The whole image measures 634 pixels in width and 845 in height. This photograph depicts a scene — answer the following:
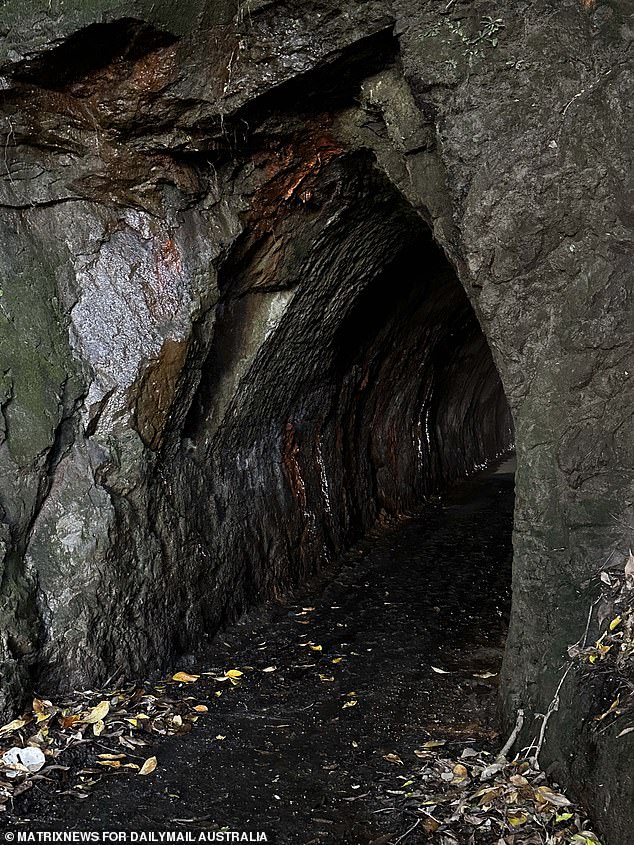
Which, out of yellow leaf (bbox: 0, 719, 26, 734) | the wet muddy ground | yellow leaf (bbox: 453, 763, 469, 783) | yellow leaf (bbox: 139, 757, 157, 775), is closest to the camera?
the wet muddy ground

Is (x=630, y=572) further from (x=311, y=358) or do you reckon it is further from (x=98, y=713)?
(x=311, y=358)

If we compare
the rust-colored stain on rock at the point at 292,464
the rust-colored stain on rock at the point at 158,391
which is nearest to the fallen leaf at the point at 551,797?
the rust-colored stain on rock at the point at 158,391

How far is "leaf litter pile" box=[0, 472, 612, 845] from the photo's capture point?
346 centimetres

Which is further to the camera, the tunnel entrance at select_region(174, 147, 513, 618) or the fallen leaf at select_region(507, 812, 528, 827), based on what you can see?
the tunnel entrance at select_region(174, 147, 513, 618)

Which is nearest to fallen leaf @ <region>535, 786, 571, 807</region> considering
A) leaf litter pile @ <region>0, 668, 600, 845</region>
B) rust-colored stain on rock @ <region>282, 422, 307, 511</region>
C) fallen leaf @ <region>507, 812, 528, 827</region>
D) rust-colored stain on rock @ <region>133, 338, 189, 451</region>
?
leaf litter pile @ <region>0, 668, 600, 845</region>

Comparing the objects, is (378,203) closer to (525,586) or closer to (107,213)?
(107,213)

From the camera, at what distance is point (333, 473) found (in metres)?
8.41

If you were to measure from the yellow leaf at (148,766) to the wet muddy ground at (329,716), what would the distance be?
3 cm

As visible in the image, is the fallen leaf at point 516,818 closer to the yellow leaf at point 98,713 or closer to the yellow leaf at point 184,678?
the yellow leaf at point 98,713

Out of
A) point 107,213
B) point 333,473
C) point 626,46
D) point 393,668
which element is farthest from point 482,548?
point 626,46

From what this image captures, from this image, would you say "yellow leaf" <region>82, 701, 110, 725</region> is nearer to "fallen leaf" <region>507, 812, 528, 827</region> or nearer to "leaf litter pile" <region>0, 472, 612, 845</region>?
"leaf litter pile" <region>0, 472, 612, 845</region>

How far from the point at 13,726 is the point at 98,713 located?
0.44 meters

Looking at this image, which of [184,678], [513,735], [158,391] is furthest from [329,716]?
[158,391]

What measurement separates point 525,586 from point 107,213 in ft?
10.7
